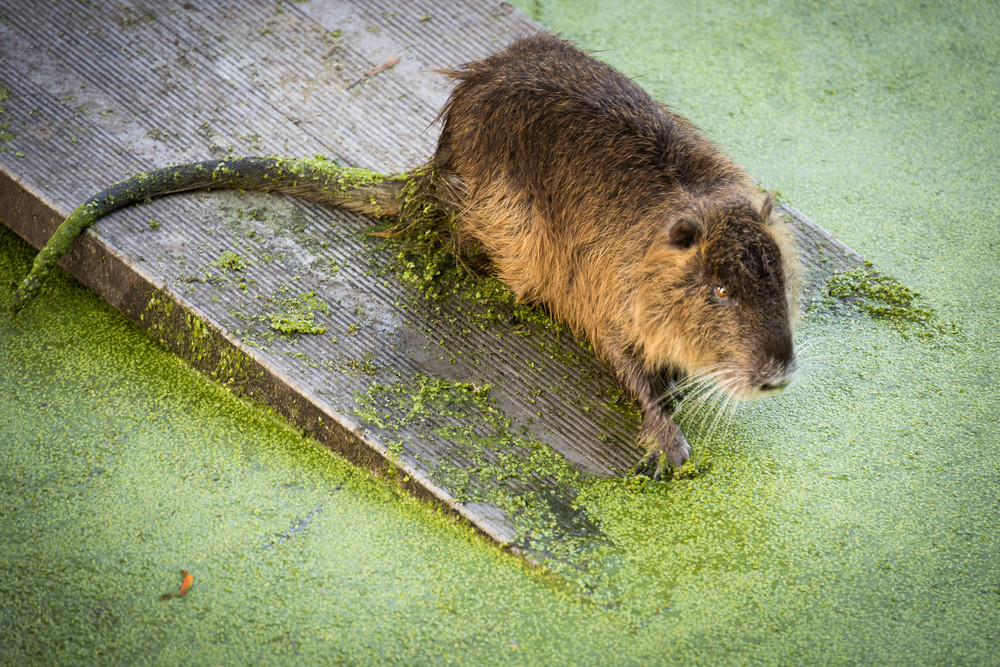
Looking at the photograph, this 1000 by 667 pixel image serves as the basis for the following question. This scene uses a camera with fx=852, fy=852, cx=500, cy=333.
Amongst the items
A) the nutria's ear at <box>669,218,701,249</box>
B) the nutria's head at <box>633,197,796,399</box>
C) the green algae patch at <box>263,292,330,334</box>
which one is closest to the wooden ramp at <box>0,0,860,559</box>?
the green algae patch at <box>263,292,330,334</box>

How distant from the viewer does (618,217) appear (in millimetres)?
2234

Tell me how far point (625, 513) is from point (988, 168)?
2313 mm

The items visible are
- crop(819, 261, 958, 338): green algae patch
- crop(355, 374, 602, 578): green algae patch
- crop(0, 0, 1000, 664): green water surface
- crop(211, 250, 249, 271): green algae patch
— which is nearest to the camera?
crop(0, 0, 1000, 664): green water surface

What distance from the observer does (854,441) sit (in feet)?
7.60

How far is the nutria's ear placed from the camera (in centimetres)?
207

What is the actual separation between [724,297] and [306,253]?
4.01 ft

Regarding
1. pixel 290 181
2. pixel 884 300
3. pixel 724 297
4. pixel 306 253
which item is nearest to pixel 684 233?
pixel 724 297

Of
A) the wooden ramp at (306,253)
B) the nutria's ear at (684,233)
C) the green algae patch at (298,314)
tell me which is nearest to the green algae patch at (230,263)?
the wooden ramp at (306,253)

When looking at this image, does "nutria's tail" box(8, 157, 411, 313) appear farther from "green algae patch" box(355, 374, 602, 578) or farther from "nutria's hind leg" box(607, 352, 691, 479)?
"nutria's hind leg" box(607, 352, 691, 479)

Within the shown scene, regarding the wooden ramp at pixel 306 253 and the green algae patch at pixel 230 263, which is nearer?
the wooden ramp at pixel 306 253

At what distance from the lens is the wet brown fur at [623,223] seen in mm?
2061

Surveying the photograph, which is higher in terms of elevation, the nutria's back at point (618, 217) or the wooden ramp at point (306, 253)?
the nutria's back at point (618, 217)

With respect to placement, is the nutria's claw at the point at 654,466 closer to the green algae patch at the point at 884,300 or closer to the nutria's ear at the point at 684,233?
the nutria's ear at the point at 684,233

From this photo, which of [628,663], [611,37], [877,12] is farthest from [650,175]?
[877,12]
